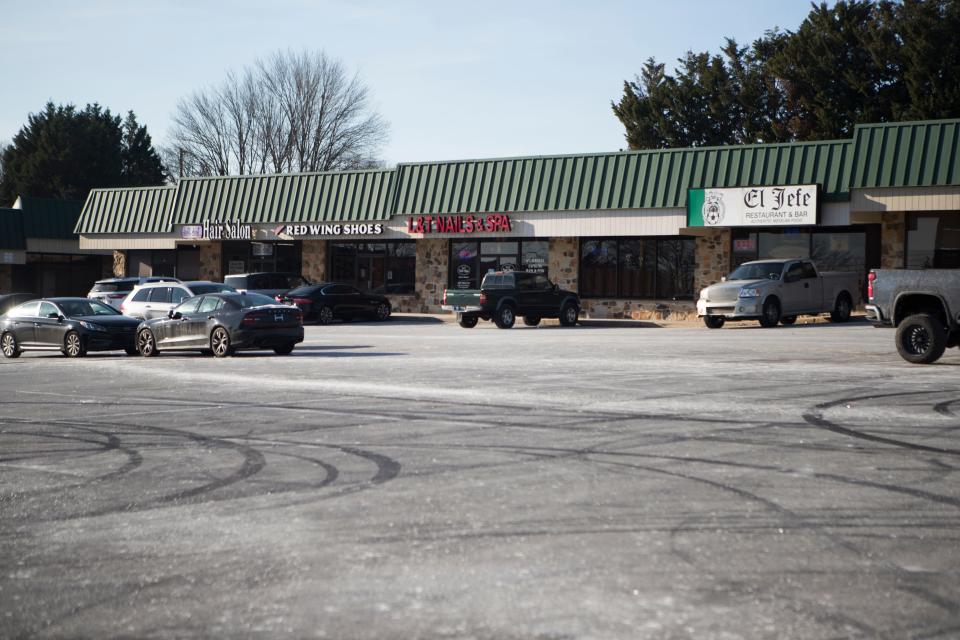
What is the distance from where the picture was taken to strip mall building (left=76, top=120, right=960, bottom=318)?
34.2 metres

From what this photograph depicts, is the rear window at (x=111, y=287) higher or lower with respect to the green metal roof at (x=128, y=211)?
lower

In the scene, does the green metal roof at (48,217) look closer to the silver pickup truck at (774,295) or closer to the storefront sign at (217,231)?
the storefront sign at (217,231)

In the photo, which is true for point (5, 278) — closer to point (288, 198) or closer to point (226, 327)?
point (288, 198)

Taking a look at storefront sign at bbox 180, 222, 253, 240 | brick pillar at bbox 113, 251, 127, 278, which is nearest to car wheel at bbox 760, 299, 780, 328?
storefront sign at bbox 180, 222, 253, 240

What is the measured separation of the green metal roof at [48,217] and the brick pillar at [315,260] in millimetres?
14889

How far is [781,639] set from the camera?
4539mm

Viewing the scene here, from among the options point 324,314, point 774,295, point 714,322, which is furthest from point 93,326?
point 774,295

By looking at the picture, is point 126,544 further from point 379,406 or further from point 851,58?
point 851,58

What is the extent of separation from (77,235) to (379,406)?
151 ft

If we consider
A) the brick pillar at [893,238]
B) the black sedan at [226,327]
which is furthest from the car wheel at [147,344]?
the brick pillar at [893,238]

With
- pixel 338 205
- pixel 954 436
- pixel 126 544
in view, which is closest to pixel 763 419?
pixel 954 436

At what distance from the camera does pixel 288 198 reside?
4588 cm

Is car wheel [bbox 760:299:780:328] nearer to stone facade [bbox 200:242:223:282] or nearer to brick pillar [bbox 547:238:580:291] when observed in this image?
brick pillar [bbox 547:238:580:291]

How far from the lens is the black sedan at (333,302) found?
3794cm
